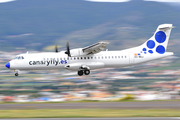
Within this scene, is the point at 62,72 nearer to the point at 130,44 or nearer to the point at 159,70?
the point at 159,70

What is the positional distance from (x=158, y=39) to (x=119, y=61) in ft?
21.7

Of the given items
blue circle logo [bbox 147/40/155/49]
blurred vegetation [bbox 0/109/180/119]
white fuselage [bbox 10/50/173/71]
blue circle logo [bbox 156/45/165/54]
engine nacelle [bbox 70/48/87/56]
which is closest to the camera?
blurred vegetation [bbox 0/109/180/119]

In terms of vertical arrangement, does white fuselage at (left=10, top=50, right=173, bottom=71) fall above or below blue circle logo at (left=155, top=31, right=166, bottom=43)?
below

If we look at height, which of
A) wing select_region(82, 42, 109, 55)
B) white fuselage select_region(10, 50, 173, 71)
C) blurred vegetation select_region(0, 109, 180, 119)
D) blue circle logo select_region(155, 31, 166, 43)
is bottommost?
blurred vegetation select_region(0, 109, 180, 119)

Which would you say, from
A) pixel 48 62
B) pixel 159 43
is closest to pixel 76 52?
pixel 48 62

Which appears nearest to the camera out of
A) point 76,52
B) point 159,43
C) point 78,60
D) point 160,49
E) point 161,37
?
point 76,52

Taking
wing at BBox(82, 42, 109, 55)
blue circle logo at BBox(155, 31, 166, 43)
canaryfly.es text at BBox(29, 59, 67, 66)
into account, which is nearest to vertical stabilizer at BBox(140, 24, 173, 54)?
blue circle logo at BBox(155, 31, 166, 43)

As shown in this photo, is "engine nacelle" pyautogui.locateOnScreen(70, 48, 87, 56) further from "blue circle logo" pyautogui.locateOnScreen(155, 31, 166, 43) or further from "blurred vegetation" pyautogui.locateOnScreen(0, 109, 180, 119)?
"blue circle logo" pyautogui.locateOnScreen(155, 31, 166, 43)

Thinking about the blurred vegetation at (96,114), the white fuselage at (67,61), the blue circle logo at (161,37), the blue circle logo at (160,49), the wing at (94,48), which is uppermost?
the blue circle logo at (161,37)

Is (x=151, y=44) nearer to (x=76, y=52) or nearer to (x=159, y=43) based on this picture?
(x=159, y=43)

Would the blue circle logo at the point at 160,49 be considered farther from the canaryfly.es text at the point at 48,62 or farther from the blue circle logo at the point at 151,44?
the canaryfly.es text at the point at 48,62

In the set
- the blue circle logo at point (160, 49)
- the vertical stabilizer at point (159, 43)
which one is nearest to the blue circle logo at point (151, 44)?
the vertical stabilizer at point (159, 43)

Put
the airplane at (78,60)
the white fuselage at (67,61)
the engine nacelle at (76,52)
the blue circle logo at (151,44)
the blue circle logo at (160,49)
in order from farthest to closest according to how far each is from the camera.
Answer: the blue circle logo at (151,44)
the blue circle logo at (160,49)
the white fuselage at (67,61)
the airplane at (78,60)
the engine nacelle at (76,52)

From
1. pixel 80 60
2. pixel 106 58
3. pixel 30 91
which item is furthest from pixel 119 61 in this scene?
pixel 30 91
